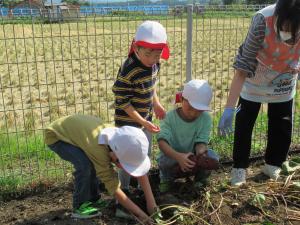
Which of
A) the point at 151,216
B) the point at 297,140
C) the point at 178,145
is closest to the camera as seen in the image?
the point at 151,216

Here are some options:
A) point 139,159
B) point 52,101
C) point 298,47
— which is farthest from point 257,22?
point 52,101

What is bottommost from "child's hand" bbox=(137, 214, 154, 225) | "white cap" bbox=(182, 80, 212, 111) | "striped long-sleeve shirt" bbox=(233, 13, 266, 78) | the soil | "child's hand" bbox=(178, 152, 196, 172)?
the soil

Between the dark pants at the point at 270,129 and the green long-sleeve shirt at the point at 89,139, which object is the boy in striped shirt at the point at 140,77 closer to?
the green long-sleeve shirt at the point at 89,139

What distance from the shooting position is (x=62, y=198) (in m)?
3.42

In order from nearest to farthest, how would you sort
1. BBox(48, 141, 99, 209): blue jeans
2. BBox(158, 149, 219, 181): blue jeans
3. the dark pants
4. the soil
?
BBox(48, 141, 99, 209): blue jeans, the soil, BBox(158, 149, 219, 181): blue jeans, the dark pants

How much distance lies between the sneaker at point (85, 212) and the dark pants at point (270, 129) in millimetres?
1219

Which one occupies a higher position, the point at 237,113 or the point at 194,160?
the point at 237,113

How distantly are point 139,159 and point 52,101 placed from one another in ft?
15.7

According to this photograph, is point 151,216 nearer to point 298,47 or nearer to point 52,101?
point 298,47

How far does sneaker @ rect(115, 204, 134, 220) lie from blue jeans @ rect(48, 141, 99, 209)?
0.71 ft

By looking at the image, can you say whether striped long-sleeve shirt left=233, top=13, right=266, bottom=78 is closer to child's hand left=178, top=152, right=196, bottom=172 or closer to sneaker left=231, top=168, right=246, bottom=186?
child's hand left=178, top=152, right=196, bottom=172

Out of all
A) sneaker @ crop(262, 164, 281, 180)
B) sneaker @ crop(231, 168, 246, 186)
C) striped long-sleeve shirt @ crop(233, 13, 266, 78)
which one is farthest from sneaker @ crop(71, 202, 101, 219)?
sneaker @ crop(262, 164, 281, 180)

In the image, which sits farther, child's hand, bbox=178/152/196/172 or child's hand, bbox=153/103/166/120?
child's hand, bbox=153/103/166/120

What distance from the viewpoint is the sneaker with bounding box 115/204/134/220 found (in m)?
2.87
